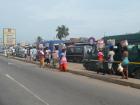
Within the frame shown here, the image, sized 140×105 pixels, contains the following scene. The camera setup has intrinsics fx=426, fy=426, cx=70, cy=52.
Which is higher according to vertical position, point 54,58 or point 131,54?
point 131,54

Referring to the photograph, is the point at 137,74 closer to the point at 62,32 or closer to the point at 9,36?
the point at 9,36

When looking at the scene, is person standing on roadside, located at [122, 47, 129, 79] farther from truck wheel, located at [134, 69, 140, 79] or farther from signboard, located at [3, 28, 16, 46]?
signboard, located at [3, 28, 16, 46]

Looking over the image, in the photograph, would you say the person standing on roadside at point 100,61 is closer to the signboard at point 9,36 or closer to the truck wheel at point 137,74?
the truck wheel at point 137,74

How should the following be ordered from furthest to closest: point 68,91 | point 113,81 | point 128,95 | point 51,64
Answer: point 51,64, point 113,81, point 68,91, point 128,95

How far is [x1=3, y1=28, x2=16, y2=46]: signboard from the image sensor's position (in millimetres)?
98000

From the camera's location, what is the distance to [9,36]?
99.0m

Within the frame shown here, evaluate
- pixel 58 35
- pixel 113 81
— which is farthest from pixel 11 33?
pixel 113 81

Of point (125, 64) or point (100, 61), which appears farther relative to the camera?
point (100, 61)

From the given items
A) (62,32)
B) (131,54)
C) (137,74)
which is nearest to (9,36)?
(62,32)

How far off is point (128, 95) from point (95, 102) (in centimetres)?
236

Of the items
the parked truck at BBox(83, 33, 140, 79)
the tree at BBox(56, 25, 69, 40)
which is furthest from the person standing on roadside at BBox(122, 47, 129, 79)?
the tree at BBox(56, 25, 69, 40)

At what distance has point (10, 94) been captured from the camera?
1598cm

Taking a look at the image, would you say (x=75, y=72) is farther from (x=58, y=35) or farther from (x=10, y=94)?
A: (x=58, y=35)

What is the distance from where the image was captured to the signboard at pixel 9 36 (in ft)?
322
